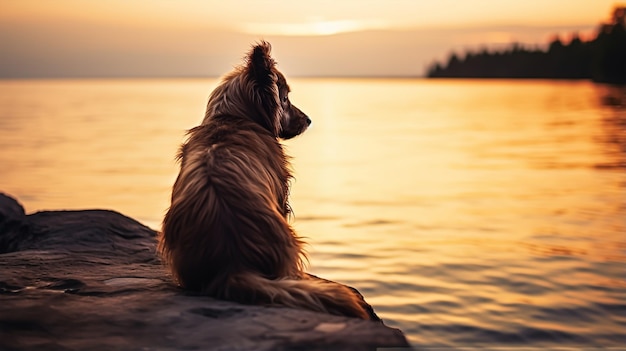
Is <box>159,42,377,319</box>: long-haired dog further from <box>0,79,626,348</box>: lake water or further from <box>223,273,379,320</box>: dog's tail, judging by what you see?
<box>0,79,626,348</box>: lake water

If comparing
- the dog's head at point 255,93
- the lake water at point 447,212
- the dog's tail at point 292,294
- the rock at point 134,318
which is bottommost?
the lake water at point 447,212

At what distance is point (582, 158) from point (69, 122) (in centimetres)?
3252

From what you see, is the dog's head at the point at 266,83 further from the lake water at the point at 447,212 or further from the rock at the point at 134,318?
the lake water at the point at 447,212

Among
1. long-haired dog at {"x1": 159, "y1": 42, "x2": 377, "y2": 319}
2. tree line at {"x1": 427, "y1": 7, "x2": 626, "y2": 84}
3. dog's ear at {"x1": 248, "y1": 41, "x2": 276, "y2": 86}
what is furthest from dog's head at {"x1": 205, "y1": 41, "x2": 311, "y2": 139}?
tree line at {"x1": 427, "y1": 7, "x2": 626, "y2": 84}

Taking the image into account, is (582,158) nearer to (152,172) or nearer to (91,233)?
(152,172)

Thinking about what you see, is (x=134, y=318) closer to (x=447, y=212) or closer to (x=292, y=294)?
(x=292, y=294)

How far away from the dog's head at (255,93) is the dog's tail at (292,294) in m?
1.69

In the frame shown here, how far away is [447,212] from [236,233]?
11.2 metres

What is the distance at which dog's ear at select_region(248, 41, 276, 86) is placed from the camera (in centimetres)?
583

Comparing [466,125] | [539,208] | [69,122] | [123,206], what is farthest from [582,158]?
[69,122]

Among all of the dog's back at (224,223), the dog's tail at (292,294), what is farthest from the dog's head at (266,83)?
the dog's tail at (292,294)

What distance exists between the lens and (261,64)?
5.89 meters

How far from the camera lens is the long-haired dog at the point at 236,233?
4.55 metres

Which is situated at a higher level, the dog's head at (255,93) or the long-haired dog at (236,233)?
the dog's head at (255,93)
